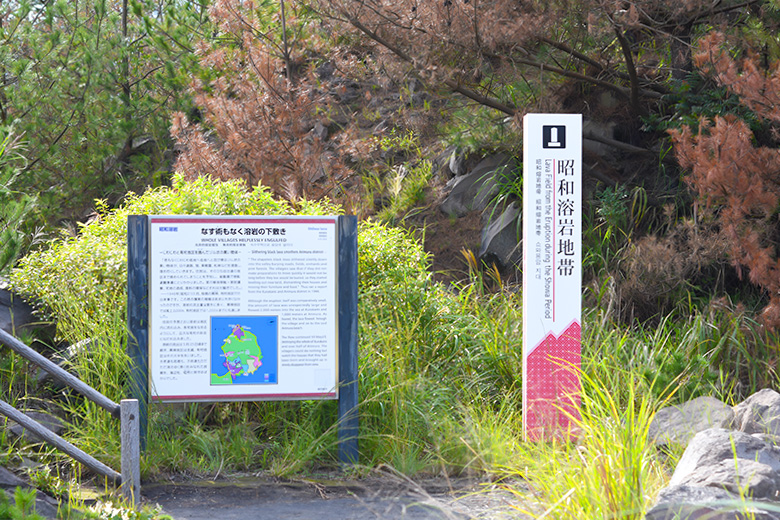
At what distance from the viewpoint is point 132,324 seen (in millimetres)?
4582

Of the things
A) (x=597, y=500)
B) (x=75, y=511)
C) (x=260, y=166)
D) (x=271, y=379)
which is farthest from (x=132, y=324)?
(x=260, y=166)

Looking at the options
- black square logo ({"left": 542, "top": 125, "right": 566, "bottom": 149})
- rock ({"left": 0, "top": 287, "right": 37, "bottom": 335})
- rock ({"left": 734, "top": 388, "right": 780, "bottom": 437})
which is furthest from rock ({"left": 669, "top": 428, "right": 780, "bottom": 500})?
rock ({"left": 0, "top": 287, "right": 37, "bottom": 335})

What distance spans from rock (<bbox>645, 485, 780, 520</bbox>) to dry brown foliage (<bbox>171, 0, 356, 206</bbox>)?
18.4 ft

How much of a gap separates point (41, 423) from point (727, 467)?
408 cm

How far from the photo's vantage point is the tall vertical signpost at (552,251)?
493 centimetres

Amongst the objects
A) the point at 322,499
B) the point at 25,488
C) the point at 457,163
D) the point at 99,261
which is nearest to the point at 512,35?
the point at 457,163

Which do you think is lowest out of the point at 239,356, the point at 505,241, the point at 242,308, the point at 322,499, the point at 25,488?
the point at 322,499

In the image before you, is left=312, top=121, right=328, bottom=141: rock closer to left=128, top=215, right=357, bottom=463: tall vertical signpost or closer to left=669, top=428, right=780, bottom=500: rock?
left=128, top=215, right=357, bottom=463: tall vertical signpost

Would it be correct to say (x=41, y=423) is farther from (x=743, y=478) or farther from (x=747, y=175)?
(x=747, y=175)

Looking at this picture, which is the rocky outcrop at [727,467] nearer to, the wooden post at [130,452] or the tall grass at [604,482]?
the tall grass at [604,482]

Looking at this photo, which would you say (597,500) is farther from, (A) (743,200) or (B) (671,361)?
(A) (743,200)

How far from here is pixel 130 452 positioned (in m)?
3.99

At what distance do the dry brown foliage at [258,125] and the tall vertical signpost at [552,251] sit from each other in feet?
11.3

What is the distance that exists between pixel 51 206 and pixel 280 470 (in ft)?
24.4
